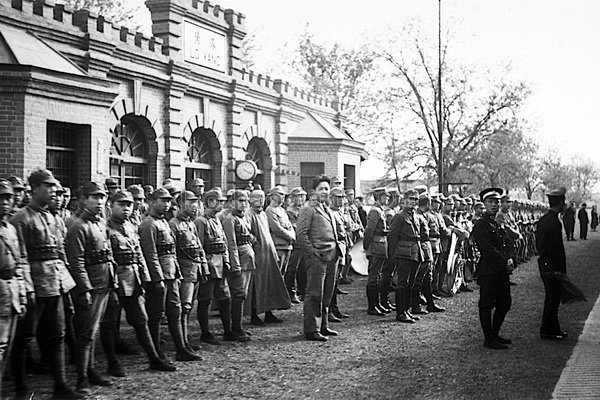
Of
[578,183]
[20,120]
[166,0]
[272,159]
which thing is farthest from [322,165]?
[578,183]

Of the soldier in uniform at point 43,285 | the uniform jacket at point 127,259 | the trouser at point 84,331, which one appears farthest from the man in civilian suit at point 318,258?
the soldier in uniform at point 43,285

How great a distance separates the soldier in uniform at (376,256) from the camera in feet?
39.6

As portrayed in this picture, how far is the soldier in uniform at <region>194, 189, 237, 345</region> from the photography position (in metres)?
9.12

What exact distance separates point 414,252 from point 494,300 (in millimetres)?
2151

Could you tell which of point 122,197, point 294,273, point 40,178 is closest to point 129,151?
point 294,273

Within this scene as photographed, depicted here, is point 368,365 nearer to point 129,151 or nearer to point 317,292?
point 317,292

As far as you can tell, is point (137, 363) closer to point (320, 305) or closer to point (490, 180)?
point (320, 305)

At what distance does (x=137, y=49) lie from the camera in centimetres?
1908

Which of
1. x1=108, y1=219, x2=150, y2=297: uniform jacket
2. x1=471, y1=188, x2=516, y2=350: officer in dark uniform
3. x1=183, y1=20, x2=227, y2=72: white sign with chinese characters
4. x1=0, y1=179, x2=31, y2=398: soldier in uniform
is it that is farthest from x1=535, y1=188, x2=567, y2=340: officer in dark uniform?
x1=183, y1=20, x2=227, y2=72: white sign with chinese characters

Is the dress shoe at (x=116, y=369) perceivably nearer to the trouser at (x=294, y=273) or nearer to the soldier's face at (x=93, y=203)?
the soldier's face at (x=93, y=203)

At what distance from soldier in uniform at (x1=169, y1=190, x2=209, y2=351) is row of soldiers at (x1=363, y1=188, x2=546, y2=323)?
3594mm

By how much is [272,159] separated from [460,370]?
18.6 metres

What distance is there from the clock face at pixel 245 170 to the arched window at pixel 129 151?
12.9ft

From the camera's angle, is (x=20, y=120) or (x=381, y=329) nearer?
(x=381, y=329)
